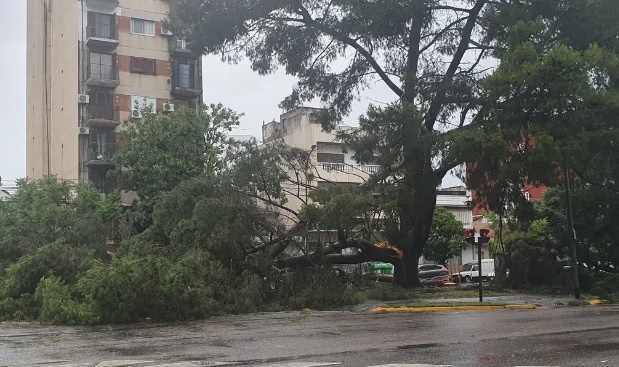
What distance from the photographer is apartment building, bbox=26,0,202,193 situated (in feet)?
173

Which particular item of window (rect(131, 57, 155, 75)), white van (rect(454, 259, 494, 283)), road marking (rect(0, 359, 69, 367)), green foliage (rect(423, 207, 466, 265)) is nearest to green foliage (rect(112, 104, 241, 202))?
window (rect(131, 57, 155, 75))

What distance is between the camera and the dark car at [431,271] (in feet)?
177

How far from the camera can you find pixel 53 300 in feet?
75.9

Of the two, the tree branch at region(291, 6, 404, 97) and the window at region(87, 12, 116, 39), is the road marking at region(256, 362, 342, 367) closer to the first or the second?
the tree branch at region(291, 6, 404, 97)

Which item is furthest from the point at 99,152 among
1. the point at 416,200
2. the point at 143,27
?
the point at 416,200

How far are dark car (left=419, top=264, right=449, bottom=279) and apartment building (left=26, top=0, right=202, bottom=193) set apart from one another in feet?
69.3

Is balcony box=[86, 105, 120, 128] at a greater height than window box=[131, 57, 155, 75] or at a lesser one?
lesser

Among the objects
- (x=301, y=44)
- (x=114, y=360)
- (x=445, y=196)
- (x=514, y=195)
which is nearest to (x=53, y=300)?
(x=114, y=360)

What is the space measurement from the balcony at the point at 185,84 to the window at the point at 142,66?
1.72 m

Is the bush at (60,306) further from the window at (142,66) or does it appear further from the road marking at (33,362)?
the window at (142,66)

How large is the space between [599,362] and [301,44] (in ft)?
85.6

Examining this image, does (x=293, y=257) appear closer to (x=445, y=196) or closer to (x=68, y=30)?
(x=68, y=30)

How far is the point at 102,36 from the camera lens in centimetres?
5341

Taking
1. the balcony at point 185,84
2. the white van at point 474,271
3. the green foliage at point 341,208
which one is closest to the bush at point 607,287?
the green foliage at point 341,208
